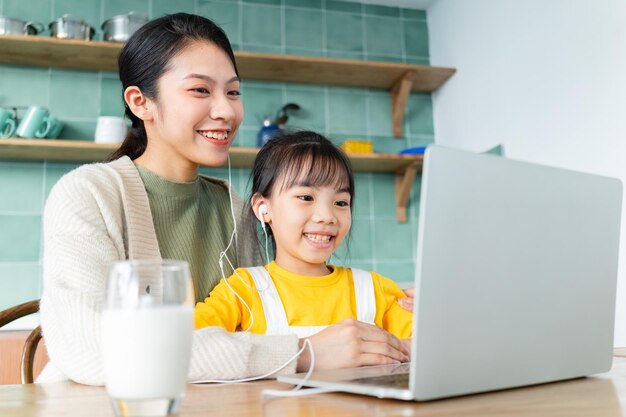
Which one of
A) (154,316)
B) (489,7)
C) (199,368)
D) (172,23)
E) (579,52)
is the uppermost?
(489,7)

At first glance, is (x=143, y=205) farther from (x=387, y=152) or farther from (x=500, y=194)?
(x=387, y=152)

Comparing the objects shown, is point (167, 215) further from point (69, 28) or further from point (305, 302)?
point (69, 28)

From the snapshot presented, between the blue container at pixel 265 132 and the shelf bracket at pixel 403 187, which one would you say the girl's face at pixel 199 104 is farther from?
the shelf bracket at pixel 403 187

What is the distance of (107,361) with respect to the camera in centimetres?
46

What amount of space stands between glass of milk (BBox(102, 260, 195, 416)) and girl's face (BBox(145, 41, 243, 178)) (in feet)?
2.80

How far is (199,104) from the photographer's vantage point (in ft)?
4.13

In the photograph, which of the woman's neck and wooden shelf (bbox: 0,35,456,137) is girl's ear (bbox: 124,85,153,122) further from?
wooden shelf (bbox: 0,35,456,137)

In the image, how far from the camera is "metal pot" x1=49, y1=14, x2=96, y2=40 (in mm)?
2594

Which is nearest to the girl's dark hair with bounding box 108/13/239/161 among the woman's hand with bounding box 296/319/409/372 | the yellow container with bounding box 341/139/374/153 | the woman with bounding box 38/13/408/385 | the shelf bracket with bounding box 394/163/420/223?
the woman with bounding box 38/13/408/385

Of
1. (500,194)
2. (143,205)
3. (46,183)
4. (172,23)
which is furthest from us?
(46,183)

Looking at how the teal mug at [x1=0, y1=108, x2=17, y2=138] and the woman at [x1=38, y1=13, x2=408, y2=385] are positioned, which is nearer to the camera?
the woman at [x1=38, y1=13, x2=408, y2=385]

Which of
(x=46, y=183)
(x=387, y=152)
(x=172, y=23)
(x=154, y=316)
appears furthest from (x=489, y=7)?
(x=154, y=316)

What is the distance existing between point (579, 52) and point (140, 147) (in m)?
1.68

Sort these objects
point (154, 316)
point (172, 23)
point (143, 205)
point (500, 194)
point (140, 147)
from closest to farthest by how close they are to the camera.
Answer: point (154, 316), point (500, 194), point (143, 205), point (172, 23), point (140, 147)
